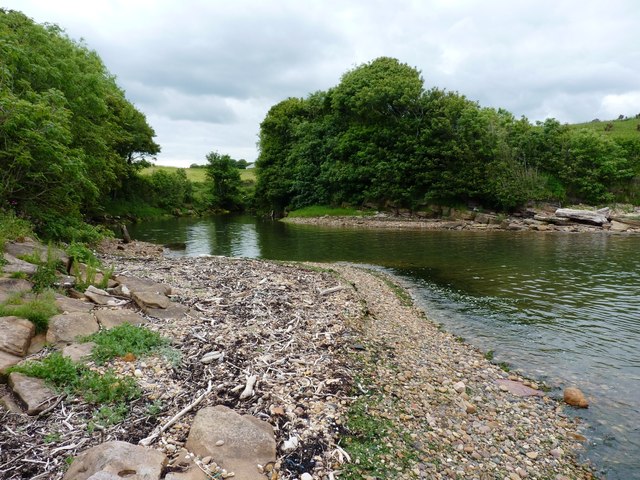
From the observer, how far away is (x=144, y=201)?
72.1m

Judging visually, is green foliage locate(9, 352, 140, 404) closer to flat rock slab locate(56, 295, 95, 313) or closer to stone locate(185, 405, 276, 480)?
stone locate(185, 405, 276, 480)

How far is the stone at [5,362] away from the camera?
5895 mm

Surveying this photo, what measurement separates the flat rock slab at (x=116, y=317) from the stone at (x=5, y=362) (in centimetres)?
182

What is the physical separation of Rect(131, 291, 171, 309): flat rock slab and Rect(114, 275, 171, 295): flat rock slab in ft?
1.12

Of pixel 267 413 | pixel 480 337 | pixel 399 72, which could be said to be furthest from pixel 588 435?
pixel 399 72

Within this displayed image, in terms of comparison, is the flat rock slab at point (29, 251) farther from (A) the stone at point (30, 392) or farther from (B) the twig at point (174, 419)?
(B) the twig at point (174, 419)

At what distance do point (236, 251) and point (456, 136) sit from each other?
36.8 meters

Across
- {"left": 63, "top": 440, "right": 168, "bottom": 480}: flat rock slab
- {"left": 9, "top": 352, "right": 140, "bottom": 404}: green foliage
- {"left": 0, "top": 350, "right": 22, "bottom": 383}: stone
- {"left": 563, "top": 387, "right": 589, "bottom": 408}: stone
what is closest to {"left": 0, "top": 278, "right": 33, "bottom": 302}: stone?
{"left": 0, "top": 350, "right": 22, "bottom": 383}: stone

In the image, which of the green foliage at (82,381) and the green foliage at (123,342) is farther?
the green foliage at (123,342)

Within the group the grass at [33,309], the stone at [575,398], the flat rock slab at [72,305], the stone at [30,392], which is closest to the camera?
the stone at [30,392]

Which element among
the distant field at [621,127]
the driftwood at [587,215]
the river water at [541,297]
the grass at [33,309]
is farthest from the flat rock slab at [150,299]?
the distant field at [621,127]

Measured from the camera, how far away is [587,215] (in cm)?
4531

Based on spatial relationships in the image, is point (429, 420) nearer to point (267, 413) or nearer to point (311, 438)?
point (311, 438)

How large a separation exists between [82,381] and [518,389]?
8767mm
